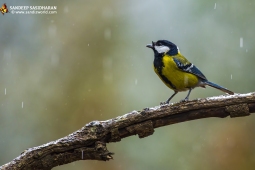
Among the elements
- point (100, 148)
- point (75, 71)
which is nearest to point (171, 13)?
point (75, 71)

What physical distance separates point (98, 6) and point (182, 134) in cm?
169

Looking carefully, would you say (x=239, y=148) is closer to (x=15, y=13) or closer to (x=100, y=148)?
(x=100, y=148)

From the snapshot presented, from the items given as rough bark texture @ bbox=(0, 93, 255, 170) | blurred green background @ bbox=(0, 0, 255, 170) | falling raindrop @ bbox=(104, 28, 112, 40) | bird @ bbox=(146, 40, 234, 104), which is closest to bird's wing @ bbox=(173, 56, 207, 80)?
bird @ bbox=(146, 40, 234, 104)

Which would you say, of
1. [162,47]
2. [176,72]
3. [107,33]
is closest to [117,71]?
[107,33]

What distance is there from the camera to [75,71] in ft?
12.4

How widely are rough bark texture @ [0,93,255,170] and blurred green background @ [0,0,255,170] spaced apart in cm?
158

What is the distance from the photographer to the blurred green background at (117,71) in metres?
3.55

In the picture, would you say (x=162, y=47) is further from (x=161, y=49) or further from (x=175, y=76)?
(x=175, y=76)

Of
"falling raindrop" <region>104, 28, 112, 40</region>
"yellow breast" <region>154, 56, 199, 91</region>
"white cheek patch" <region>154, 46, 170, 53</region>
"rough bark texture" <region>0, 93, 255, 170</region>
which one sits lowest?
"rough bark texture" <region>0, 93, 255, 170</region>

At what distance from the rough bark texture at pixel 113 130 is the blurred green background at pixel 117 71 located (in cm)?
→ 158

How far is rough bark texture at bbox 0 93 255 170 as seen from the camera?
5.96 ft

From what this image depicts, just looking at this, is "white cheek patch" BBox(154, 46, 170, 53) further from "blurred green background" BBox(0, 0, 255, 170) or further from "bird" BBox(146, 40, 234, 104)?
"blurred green background" BBox(0, 0, 255, 170)

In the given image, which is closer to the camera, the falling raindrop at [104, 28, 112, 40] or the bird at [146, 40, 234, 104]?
the bird at [146, 40, 234, 104]

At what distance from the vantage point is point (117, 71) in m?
3.87
